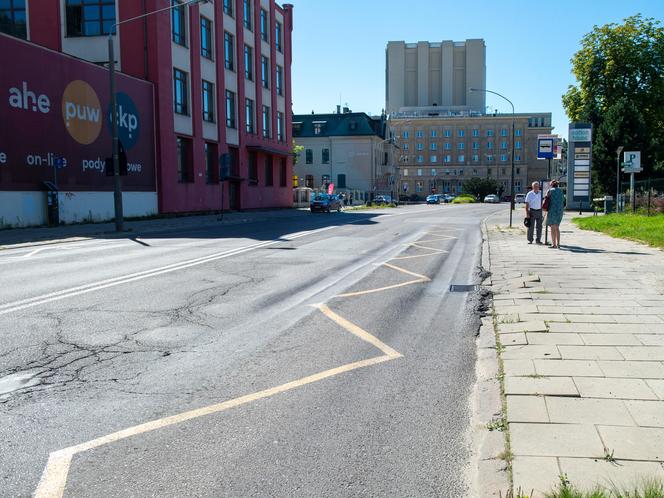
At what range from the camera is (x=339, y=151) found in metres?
90.0

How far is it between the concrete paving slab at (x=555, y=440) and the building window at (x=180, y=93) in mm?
36064

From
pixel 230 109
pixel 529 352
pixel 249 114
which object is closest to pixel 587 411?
pixel 529 352

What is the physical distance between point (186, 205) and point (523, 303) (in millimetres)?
31881

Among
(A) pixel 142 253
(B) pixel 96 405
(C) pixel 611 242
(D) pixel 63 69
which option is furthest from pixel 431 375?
(D) pixel 63 69

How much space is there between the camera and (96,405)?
433 cm

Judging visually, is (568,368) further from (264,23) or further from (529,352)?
(264,23)

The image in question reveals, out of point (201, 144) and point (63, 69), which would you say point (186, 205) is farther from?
point (63, 69)

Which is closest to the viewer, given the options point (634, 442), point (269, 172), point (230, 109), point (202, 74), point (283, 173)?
point (634, 442)

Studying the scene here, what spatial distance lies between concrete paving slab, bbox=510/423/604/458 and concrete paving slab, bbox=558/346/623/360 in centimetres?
174

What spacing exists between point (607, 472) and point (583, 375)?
181cm

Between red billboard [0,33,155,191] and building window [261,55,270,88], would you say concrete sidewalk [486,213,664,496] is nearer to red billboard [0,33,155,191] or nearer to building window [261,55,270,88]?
red billboard [0,33,155,191]

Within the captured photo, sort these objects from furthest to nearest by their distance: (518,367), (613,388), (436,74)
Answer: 1. (436,74)
2. (518,367)
3. (613,388)

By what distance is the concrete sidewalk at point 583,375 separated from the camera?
3.29 meters

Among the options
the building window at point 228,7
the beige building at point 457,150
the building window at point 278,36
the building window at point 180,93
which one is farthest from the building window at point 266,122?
the beige building at point 457,150
